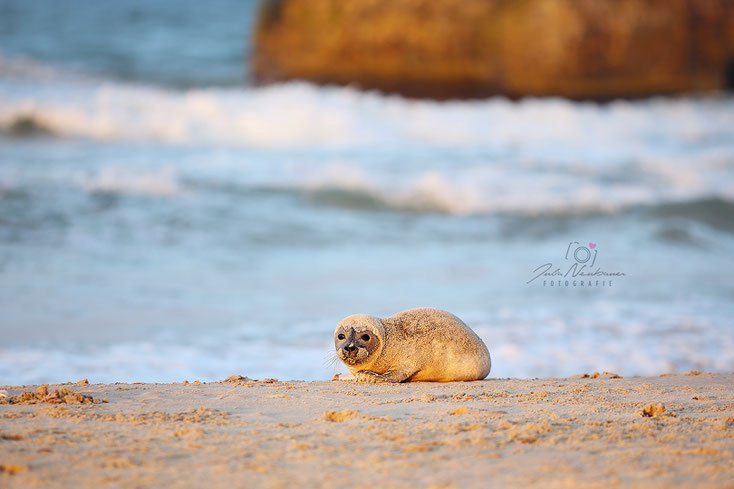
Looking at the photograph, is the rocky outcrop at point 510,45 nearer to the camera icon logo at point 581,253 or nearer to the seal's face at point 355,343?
the camera icon logo at point 581,253

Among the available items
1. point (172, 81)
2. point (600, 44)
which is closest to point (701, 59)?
point (600, 44)

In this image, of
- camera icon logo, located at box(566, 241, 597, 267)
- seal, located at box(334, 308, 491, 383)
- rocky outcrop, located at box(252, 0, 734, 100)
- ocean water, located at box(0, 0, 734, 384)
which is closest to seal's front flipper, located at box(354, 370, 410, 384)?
seal, located at box(334, 308, 491, 383)

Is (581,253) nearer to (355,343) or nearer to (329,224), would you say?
(329,224)

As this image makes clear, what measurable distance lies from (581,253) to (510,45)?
7.98 m

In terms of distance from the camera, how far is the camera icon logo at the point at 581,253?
33.3ft

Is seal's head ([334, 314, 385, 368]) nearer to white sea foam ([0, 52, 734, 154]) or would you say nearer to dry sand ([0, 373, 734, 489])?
dry sand ([0, 373, 734, 489])

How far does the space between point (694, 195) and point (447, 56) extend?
6.52 meters

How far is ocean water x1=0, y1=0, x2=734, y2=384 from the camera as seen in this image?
22.0ft

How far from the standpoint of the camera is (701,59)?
1850 centimetres

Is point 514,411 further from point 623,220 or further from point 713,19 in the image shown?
point 713,19

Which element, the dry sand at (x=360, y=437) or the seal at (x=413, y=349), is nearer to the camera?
the dry sand at (x=360, y=437)

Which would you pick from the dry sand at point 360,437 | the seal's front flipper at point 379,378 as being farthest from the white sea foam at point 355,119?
the dry sand at point 360,437

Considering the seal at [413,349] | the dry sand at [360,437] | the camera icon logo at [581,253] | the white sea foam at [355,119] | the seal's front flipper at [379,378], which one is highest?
the white sea foam at [355,119]

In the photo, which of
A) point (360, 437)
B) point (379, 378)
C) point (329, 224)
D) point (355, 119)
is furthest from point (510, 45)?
point (360, 437)
